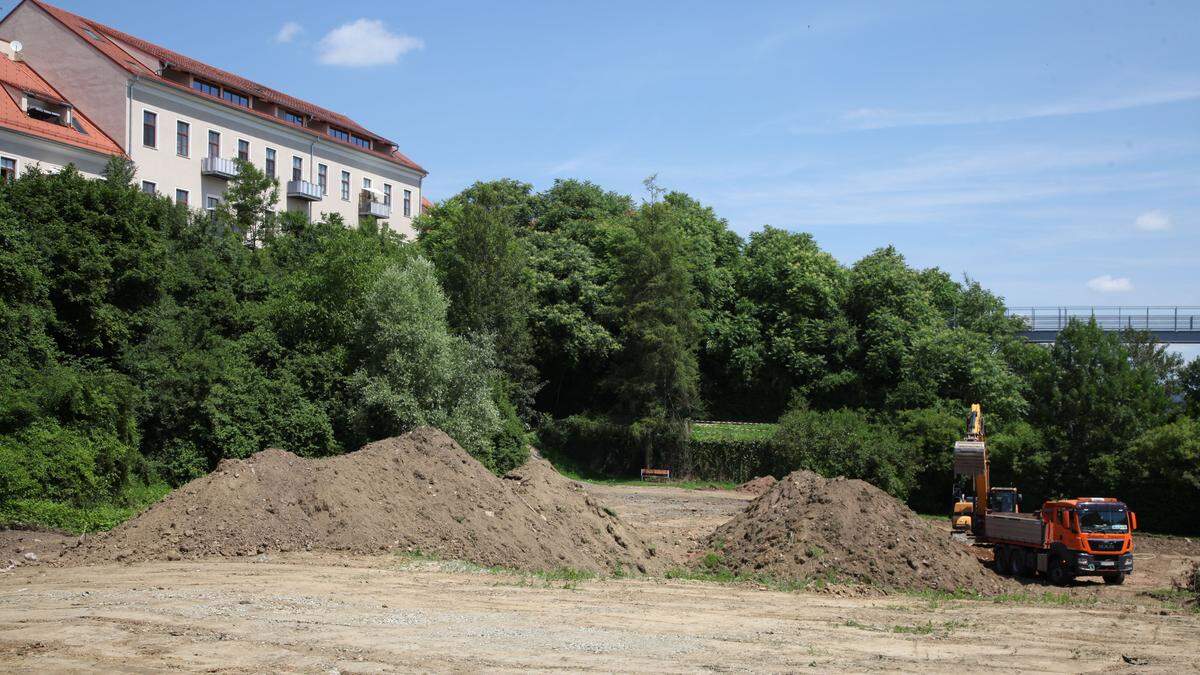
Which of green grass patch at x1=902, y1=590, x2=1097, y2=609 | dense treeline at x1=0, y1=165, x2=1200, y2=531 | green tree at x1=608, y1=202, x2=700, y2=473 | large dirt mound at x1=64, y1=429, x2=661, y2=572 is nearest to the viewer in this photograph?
green grass patch at x1=902, y1=590, x2=1097, y2=609

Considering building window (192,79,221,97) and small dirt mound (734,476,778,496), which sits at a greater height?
building window (192,79,221,97)

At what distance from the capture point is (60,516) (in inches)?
968

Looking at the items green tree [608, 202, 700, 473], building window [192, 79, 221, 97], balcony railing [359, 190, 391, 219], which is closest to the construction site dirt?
green tree [608, 202, 700, 473]

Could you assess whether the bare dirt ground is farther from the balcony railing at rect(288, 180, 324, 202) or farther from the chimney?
the balcony railing at rect(288, 180, 324, 202)

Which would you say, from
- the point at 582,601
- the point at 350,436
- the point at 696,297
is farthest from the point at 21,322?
the point at 696,297

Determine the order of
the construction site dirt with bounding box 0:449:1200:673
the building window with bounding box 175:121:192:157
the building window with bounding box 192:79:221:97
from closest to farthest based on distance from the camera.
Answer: the construction site dirt with bounding box 0:449:1200:673
the building window with bounding box 175:121:192:157
the building window with bounding box 192:79:221:97

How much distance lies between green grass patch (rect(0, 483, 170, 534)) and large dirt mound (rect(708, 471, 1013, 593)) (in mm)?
14827

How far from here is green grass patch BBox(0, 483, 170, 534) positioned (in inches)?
941

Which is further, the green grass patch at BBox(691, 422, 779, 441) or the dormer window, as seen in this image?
the green grass patch at BBox(691, 422, 779, 441)

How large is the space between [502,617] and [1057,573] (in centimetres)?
1566

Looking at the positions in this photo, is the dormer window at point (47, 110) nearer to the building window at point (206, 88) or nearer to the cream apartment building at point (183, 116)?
the cream apartment building at point (183, 116)

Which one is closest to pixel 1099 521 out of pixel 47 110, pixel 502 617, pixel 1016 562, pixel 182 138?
pixel 1016 562

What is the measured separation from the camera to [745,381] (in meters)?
55.6

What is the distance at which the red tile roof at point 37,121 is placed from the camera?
4262 centimetres
